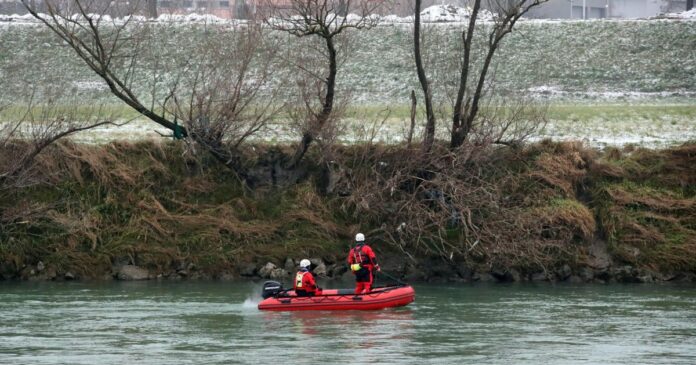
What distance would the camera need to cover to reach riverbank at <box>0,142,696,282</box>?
30.1m

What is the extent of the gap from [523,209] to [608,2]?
57733 mm

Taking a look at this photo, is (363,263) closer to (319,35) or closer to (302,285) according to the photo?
(302,285)

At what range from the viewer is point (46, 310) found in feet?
79.2

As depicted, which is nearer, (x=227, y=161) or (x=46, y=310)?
(x=46, y=310)

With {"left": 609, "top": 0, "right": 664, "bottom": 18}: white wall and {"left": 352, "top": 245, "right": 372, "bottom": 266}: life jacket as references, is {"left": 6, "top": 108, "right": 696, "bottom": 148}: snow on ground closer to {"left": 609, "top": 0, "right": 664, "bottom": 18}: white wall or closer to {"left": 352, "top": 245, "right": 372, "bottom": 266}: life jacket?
{"left": 352, "top": 245, "right": 372, "bottom": 266}: life jacket

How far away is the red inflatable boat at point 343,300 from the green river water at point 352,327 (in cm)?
23

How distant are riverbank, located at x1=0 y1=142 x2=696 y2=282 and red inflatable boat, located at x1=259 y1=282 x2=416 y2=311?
5269 millimetres

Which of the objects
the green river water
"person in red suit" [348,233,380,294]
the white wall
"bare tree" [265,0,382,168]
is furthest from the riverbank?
the white wall

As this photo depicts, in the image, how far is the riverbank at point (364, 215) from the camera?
3009 cm

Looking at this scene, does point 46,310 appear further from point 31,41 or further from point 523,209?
point 31,41

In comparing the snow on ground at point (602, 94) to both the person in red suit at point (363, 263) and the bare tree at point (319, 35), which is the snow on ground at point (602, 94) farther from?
the person in red suit at point (363, 263)

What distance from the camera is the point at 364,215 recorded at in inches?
1244

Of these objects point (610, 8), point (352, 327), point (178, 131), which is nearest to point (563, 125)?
point (178, 131)

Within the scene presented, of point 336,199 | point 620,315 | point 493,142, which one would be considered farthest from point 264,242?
point 620,315
